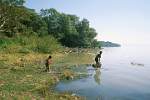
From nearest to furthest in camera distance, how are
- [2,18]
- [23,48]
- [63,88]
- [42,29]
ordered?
[63,88] < [23,48] < [2,18] < [42,29]

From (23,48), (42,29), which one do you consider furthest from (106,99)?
(42,29)

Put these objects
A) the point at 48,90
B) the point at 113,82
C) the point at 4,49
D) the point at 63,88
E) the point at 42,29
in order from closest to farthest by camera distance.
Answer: the point at 48,90 → the point at 63,88 → the point at 113,82 → the point at 4,49 → the point at 42,29

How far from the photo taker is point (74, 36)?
421 feet

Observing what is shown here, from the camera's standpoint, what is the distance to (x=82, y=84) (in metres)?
29.5

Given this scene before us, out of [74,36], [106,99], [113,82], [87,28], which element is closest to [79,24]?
[87,28]

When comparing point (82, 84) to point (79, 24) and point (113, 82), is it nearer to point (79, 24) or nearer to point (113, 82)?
point (113, 82)

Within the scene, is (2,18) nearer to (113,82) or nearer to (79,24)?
(113,82)

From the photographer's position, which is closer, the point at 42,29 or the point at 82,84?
the point at 82,84

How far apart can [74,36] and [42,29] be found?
21.1 metres

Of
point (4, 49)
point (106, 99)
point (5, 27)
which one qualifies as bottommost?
point (106, 99)

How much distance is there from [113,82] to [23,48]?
104 ft

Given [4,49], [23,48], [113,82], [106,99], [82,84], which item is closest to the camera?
[106,99]

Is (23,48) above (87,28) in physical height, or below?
below

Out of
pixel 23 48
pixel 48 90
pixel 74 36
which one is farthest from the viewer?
pixel 74 36
